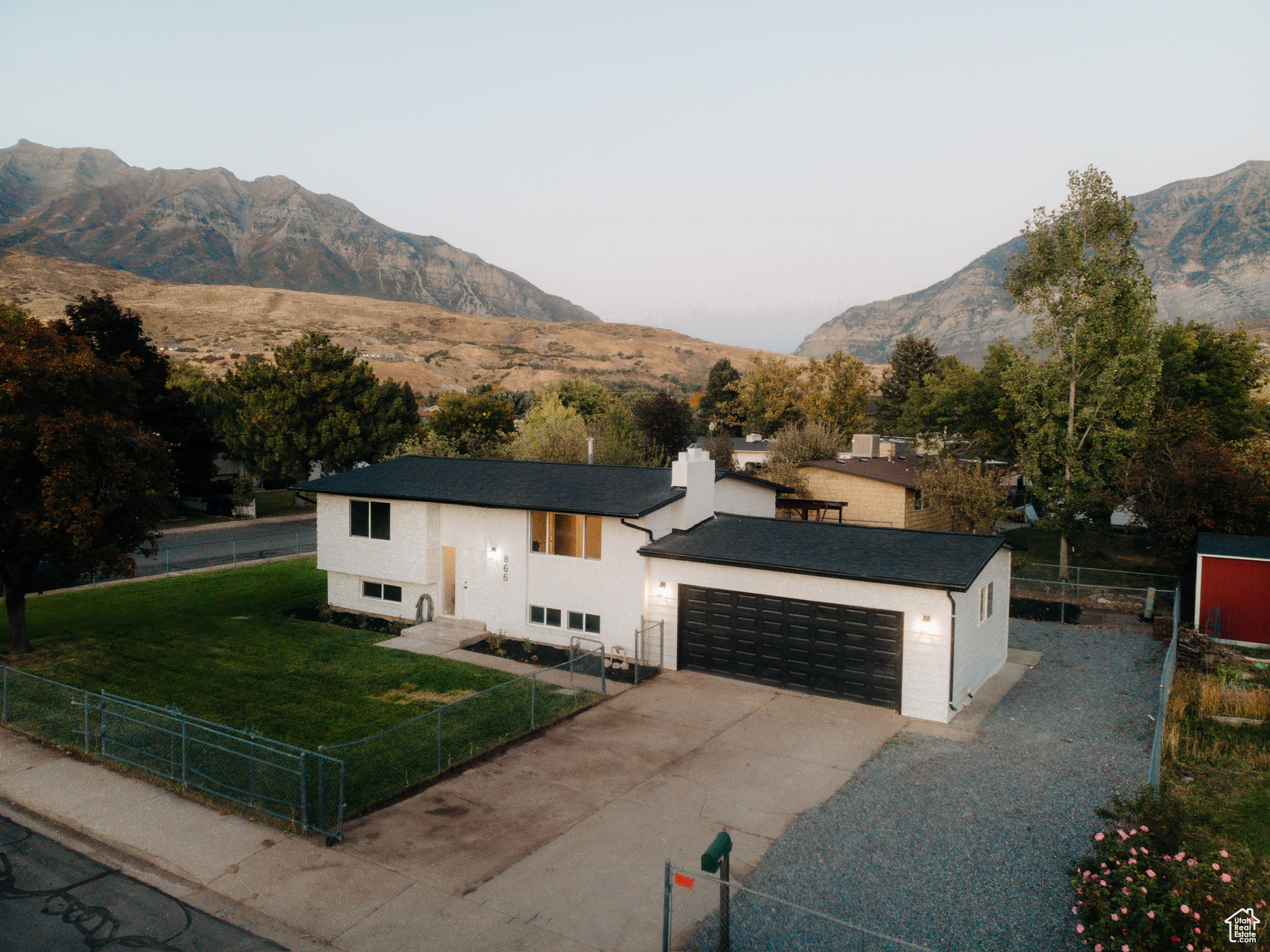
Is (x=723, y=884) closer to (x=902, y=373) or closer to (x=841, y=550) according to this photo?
(x=841, y=550)

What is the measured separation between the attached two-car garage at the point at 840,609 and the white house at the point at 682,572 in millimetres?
39

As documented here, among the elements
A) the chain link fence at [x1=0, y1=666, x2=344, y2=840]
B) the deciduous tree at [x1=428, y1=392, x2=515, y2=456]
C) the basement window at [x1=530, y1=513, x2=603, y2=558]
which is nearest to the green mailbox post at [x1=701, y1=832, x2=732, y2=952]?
the chain link fence at [x1=0, y1=666, x2=344, y2=840]

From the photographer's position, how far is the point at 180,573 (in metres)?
29.1

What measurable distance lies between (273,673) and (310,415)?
33.5 metres

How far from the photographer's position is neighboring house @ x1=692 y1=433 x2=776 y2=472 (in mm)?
55125

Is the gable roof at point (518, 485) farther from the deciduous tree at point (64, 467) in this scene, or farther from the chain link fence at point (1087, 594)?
the chain link fence at point (1087, 594)

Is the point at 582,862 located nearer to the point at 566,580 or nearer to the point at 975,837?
the point at 975,837

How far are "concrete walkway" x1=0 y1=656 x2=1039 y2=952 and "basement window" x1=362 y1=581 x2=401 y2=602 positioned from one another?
9.96 meters

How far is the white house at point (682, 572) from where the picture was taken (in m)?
15.4

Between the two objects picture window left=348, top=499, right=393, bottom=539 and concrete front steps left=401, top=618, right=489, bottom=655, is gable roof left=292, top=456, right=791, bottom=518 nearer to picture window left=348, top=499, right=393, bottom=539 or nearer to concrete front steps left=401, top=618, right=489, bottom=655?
picture window left=348, top=499, right=393, bottom=539

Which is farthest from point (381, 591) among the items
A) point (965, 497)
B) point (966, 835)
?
point (965, 497)

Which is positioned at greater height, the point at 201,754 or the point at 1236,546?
the point at 1236,546

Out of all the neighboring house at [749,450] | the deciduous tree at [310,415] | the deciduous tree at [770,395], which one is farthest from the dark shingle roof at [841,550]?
the deciduous tree at [770,395]

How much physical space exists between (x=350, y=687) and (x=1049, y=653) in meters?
17.9
